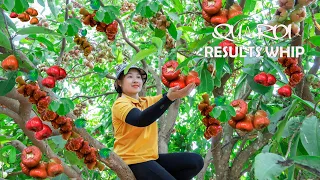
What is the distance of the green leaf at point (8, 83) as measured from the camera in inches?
63.9

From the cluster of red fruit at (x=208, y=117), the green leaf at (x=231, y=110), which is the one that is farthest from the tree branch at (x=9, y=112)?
the green leaf at (x=231, y=110)

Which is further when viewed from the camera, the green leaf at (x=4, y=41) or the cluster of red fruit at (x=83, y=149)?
the cluster of red fruit at (x=83, y=149)

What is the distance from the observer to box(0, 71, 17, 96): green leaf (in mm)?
1622

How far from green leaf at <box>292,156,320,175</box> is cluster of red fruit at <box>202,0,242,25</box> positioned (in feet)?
1.92

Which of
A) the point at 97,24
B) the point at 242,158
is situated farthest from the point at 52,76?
the point at 242,158

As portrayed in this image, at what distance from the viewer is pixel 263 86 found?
1684 mm

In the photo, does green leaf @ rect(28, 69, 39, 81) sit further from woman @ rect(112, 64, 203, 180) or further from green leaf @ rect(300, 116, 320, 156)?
green leaf @ rect(300, 116, 320, 156)

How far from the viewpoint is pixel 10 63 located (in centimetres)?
156

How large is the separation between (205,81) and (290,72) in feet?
1.11

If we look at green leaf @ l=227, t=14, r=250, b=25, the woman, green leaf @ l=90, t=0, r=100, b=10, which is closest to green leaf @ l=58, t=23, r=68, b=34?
green leaf @ l=90, t=0, r=100, b=10

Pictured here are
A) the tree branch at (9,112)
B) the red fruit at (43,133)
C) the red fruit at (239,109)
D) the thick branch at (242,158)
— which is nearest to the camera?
the red fruit at (239,109)

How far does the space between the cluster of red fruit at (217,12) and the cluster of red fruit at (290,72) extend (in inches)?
11.5

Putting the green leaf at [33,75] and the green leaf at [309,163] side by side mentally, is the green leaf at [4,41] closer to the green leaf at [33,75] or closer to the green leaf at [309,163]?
the green leaf at [33,75]

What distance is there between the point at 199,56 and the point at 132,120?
0.47 m
